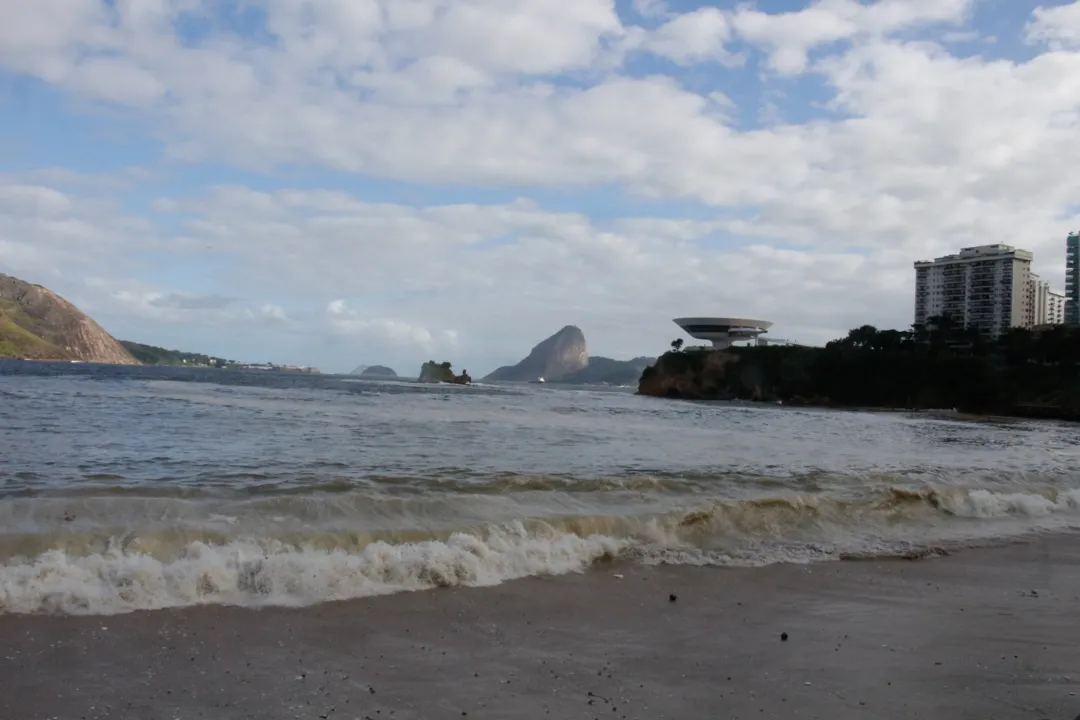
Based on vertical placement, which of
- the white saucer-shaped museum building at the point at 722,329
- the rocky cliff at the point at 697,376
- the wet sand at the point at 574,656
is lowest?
the wet sand at the point at 574,656

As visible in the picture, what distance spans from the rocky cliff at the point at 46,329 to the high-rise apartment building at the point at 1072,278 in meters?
188

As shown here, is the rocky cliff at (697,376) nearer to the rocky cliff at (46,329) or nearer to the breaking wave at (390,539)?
the breaking wave at (390,539)

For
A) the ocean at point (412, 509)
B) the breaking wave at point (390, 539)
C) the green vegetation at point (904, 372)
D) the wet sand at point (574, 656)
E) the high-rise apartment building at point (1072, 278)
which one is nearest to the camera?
the wet sand at point (574, 656)

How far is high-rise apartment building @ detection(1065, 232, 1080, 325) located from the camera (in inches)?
4840

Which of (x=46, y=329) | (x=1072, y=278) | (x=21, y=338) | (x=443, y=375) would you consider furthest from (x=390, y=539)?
(x=46, y=329)

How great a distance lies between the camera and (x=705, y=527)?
9.34 meters

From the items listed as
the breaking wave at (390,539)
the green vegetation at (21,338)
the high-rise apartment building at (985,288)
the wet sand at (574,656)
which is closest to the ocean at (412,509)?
the breaking wave at (390,539)

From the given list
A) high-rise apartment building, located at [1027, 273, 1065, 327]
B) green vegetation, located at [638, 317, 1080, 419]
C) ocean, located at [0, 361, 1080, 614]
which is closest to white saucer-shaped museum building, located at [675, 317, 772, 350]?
green vegetation, located at [638, 317, 1080, 419]

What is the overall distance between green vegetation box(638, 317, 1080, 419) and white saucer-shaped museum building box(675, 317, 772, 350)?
2604cm

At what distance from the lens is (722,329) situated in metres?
143

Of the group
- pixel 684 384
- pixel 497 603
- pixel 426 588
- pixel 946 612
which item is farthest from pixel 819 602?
pixel 684 384

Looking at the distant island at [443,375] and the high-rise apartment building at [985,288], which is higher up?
the high-rise apartment building at [985,288]

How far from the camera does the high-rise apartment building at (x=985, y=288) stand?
127 metres

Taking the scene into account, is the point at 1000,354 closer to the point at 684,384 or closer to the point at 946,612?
the point at 684,384
